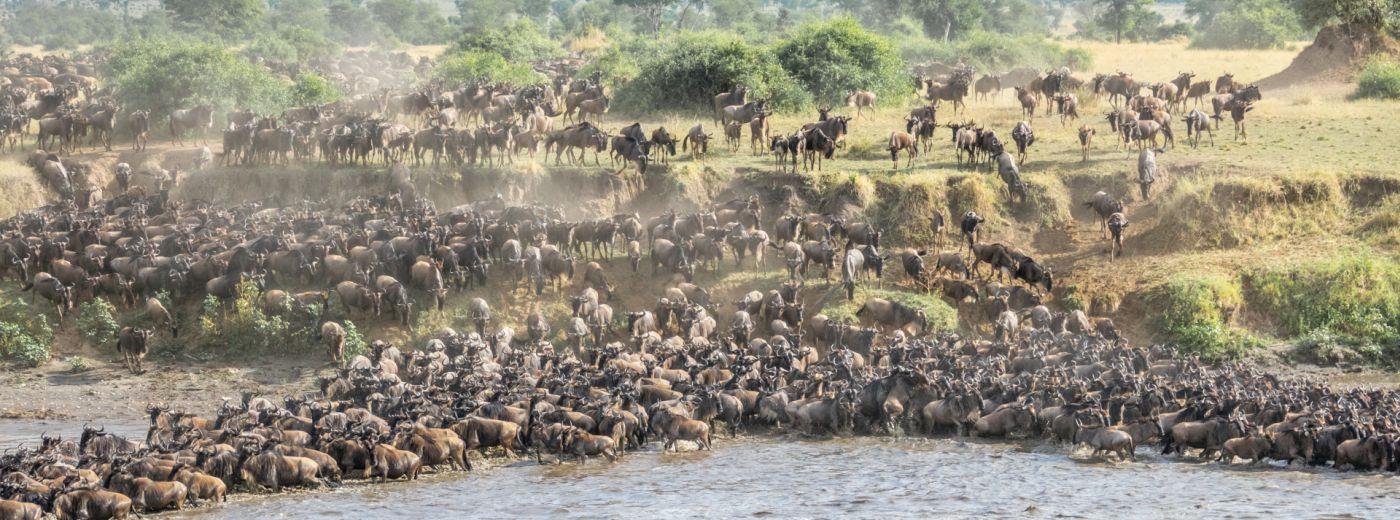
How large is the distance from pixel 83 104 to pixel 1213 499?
31.1 metres

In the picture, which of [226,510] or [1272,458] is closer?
[226,510]

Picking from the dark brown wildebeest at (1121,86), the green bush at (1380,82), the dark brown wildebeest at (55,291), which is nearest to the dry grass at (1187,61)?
the green bush at (1380,82)

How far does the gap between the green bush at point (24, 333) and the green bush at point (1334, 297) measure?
20.6m

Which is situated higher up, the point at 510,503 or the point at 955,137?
the point at 955,137

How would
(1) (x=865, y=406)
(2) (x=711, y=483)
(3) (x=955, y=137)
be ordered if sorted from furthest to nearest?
(3) (x=955, y=137)
(1) (x=865, y=406)
(2) (x=711, y=483)

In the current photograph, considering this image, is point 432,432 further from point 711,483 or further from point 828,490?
point 828,490

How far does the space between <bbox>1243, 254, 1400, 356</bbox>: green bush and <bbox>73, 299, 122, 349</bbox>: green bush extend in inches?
771

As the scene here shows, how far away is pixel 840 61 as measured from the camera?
42156mm

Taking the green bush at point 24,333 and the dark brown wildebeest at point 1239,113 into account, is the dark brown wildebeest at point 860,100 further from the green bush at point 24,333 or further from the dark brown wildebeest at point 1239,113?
the green bush at point 24,333

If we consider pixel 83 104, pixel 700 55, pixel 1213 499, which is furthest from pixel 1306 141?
pixel 83 104

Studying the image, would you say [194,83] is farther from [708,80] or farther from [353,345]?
[353,345]

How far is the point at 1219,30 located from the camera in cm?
6625

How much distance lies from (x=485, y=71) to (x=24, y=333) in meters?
22.1

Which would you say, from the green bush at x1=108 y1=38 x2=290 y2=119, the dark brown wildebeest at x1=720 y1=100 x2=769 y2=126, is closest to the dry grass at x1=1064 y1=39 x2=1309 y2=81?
the dark brown wildebeest at x1=720 y1=100 x2=769 y2=126
